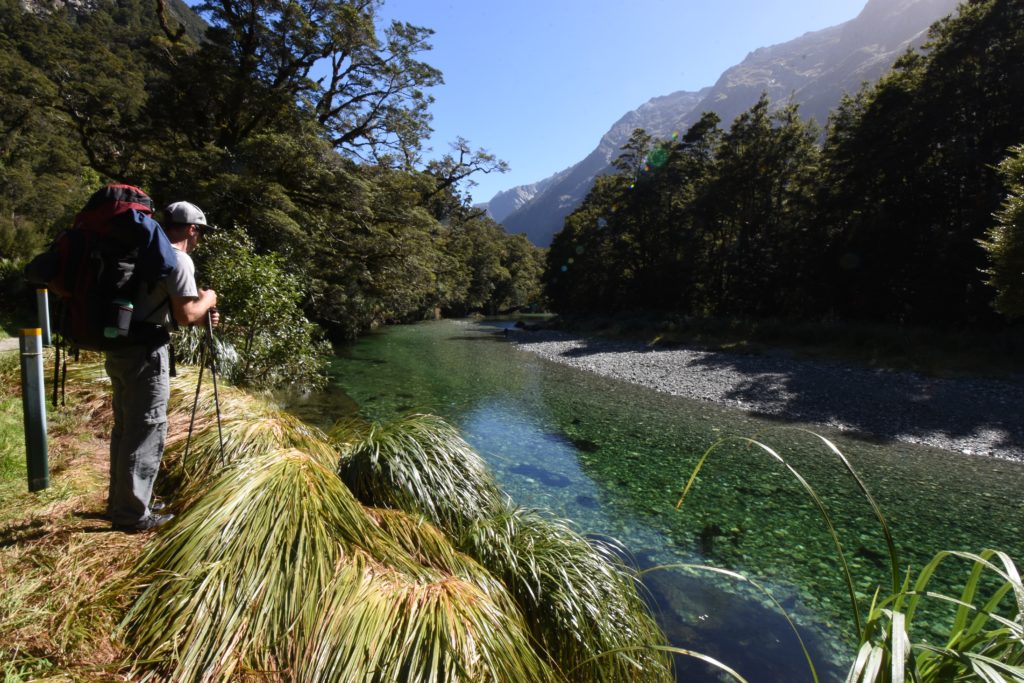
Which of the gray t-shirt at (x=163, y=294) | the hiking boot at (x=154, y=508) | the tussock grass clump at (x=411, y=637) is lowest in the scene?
the tussock grass clump at (x=411, y=637)

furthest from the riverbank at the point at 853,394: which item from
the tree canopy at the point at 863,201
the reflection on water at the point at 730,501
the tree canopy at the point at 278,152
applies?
the tree canopy at the point at 278,152

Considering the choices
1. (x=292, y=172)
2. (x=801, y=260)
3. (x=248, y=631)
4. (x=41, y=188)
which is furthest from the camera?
(x=801, y=260)

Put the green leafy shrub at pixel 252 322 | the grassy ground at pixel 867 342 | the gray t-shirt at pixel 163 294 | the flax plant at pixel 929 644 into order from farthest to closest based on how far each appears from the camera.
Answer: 1. the grassy ground at pixel 867 342
2. the green leafy shrub at pixel 252 322
3. the gray t-shirt at pixel 163 294
4. the flax plant at pixel 929 644

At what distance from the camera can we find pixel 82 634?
69.8 inches

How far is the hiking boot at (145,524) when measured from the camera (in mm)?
2514

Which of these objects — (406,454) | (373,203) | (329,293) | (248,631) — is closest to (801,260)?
(373,203)

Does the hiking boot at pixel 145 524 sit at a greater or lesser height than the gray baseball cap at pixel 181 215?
lesser

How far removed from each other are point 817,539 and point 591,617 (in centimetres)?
438

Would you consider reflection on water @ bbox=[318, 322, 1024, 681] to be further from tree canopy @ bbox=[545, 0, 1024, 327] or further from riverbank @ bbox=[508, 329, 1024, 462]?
tree canopy @ bbox=[545, 0, 1024, 327]

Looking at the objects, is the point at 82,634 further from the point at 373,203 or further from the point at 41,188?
the point at 41,188

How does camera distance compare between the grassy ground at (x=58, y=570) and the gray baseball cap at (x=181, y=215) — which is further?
the gray baseball cap at (x=181, y=215)

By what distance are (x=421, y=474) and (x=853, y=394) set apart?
1326 centimetres

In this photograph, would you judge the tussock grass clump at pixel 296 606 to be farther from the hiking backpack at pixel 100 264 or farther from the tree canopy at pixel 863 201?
the tree canopy at pixel 863 201

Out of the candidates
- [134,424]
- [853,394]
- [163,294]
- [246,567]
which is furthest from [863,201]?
[134,424]
